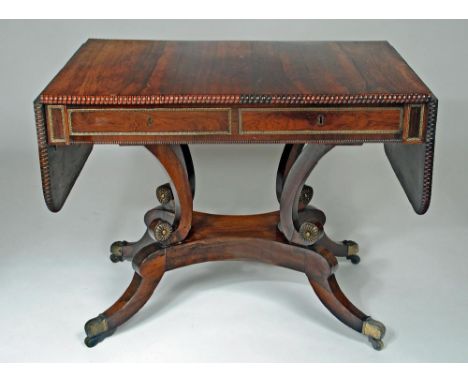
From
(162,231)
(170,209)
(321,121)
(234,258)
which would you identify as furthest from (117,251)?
(321,121)

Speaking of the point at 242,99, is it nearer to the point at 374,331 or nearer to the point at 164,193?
the point at 164,193

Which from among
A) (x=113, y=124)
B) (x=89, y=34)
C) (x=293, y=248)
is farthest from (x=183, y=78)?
(x=89, y=34)

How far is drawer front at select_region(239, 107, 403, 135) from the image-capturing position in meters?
2.77

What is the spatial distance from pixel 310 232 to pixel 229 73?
25.2 inches

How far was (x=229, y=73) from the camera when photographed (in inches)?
117

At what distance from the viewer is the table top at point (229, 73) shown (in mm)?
2746

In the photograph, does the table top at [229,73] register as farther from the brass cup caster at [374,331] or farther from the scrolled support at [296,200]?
the brass cup caster at [374,331]

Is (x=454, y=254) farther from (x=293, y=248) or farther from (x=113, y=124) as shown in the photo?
(x=113, y=124)

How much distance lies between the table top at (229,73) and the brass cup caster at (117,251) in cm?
80

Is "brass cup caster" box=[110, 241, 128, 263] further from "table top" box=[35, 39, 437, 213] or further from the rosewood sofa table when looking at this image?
"table top" box=[35, 39, 437, 213]

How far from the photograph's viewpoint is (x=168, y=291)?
3459mm

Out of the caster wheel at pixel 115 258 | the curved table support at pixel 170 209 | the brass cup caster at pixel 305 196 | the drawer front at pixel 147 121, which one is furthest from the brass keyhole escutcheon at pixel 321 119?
the caster wheel at pixel 115 258

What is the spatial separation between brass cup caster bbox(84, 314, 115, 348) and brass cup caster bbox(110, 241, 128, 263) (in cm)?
51

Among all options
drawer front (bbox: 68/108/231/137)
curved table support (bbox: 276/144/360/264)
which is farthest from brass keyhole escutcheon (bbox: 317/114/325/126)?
drawer front (bbox: 68/108/231/137)
